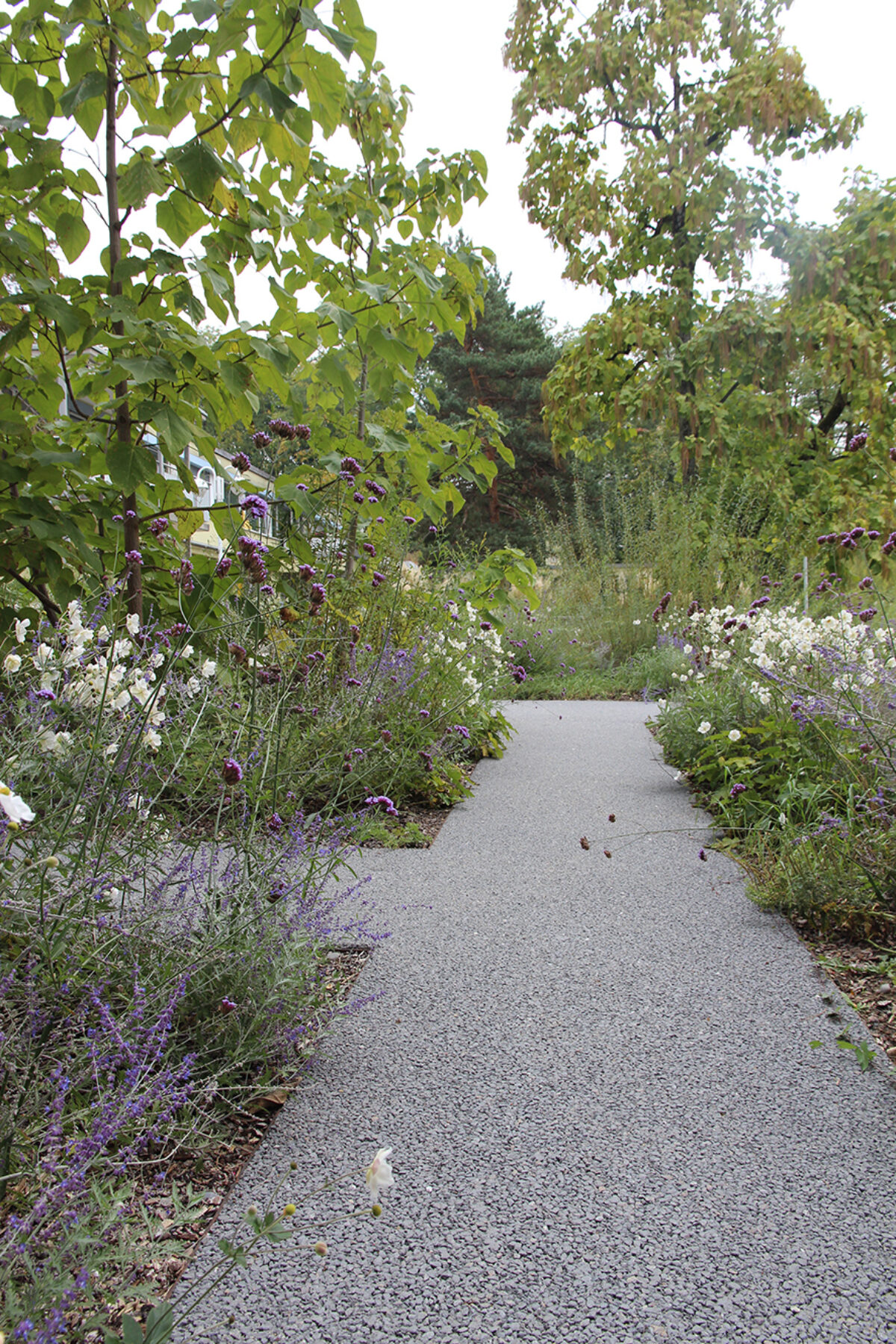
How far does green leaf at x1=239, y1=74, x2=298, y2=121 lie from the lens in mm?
1515

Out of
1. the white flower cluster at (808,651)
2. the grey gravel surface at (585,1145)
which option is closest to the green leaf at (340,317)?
the grey gravel surface at (585,1145)

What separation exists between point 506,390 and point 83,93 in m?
23.3

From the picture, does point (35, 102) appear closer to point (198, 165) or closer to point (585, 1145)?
point (198, 165)

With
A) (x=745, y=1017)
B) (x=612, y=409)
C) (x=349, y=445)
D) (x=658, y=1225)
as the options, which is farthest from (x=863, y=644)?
(x=612, y=409)

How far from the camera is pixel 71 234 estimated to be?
1879 millimetres

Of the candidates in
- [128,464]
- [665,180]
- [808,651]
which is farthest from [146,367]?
[665,180]

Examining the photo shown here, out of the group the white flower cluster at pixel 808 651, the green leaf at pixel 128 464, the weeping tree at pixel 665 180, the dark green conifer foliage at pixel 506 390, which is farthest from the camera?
the dark green conifer foliage at pixel 506 390

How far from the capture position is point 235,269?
205cm

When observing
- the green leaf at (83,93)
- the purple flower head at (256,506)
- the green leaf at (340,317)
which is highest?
the green leaf at (83,93)

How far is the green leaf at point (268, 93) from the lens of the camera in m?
1.51

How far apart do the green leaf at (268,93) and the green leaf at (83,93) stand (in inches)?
12.0

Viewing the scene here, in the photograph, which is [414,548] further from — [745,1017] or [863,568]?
[745,1017]

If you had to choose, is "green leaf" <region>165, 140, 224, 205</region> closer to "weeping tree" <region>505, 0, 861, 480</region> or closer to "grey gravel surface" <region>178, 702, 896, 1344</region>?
"grey gravel surface" <region>178, 702, 896, 1344</region>

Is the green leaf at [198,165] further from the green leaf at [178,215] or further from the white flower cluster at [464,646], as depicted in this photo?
the white flower cluster at [464,646]
